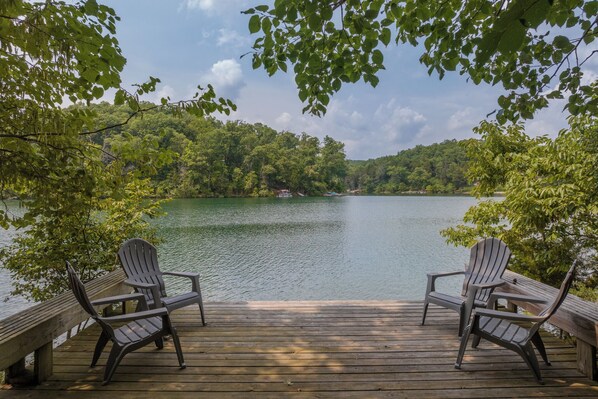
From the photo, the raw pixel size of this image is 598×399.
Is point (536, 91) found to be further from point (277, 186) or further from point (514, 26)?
point (277, 186)

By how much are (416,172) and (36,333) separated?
72428 millimetres

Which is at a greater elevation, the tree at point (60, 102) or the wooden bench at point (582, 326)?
the tree at point (60, 102)

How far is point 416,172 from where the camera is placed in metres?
69.1

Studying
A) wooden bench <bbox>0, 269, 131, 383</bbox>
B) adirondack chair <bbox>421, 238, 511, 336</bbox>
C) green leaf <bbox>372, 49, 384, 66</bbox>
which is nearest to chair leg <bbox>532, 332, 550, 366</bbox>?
adirondack chair <bbox>421, 238, 511, 336</bbox>

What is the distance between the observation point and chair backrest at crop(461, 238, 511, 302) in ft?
10.4

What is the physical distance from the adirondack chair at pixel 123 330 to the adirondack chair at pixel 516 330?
2156mm

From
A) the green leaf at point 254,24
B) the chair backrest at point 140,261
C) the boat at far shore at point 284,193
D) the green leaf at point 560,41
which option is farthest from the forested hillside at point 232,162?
the green leaf at point 560,41

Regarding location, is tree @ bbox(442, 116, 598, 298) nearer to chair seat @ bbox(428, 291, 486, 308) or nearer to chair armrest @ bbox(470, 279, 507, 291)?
chair armrest @ bbox(470, 279, 507, 291)

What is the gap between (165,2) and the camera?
390cm

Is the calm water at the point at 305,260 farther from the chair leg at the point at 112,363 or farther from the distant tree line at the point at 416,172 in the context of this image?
the distant tree line at the point at 416,172

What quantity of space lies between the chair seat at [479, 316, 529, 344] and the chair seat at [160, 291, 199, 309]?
8.22 ft

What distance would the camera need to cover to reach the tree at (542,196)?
149 inches

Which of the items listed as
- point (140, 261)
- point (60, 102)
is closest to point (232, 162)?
point (140, 261)

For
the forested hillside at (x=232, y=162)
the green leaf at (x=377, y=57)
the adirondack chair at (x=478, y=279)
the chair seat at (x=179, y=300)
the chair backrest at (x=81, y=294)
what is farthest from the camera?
the forested hillside at (x=232, y=162)
